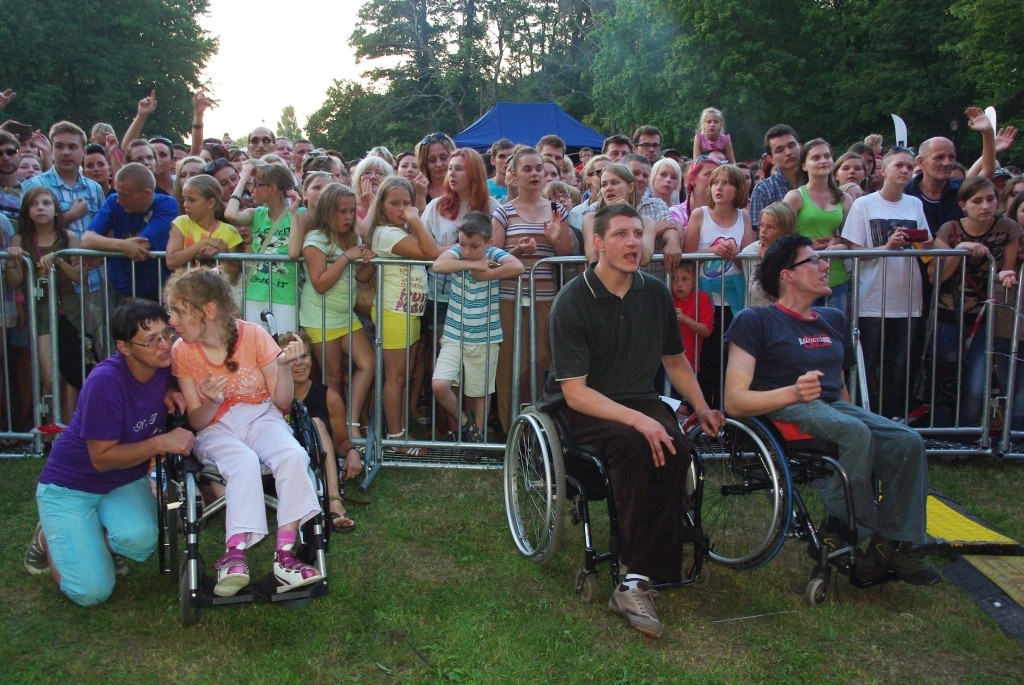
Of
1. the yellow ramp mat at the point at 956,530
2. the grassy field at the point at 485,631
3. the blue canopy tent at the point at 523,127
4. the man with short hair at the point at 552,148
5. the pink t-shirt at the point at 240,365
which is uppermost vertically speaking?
the blue canopy tent at the point at 523,127

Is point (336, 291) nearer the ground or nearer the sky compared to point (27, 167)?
nearer the ground

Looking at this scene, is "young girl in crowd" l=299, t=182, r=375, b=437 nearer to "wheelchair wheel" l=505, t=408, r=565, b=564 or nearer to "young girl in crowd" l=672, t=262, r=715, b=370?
"wheelchair wheel" l=505, t=408, r=565, b=564

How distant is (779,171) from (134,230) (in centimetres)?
472

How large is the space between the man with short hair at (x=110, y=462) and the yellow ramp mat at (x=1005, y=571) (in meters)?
3.65

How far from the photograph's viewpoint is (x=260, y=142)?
932cm

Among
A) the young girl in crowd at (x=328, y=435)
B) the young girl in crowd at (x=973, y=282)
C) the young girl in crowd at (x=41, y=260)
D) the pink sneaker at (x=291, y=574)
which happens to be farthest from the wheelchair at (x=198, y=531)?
the young girl in crowd at (x=973, y=282)

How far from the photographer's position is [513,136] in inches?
851

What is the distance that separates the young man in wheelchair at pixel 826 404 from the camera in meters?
4.04

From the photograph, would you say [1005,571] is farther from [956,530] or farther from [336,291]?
[336,291]

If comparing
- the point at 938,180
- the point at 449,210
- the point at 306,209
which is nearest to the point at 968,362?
the point at 938,180

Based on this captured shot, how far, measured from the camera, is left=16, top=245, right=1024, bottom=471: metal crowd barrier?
5.90m

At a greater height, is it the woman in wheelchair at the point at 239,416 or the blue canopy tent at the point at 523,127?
the blue canopy tent at the point at 523,127

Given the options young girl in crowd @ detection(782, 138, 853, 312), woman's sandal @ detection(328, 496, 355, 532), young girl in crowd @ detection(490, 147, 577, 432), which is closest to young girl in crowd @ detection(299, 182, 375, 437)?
young girl in crowd @ detection(490, 147, 577, 432)

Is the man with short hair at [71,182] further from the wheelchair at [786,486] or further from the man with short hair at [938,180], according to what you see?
the man with short hair at [938,180]
